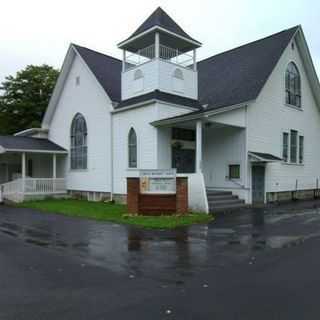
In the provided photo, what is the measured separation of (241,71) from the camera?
21.8 m

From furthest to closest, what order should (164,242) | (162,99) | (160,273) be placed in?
(162,99)
(164,242)
(160,273)

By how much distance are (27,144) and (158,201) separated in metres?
12.4

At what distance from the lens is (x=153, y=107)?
56.7ft

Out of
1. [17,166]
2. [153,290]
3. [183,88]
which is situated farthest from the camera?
[17,166]

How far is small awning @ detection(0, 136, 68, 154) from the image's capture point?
21672 millimetres

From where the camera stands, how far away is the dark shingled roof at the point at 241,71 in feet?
63.8

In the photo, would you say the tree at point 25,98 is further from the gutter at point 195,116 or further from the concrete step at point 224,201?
the concrete step at point 224,201

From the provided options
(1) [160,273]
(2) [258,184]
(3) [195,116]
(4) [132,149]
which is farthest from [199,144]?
(1) [160,273]

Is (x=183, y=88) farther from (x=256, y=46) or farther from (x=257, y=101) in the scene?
(x=256, y=46)

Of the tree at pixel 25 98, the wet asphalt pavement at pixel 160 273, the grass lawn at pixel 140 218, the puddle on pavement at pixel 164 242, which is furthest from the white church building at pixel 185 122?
the tree at pixel 25 98

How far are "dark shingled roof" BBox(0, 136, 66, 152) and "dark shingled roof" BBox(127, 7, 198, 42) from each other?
9.11m

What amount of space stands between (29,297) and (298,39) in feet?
72.4

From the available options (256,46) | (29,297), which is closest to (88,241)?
(29,297)

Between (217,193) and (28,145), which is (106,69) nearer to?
(28,145)
